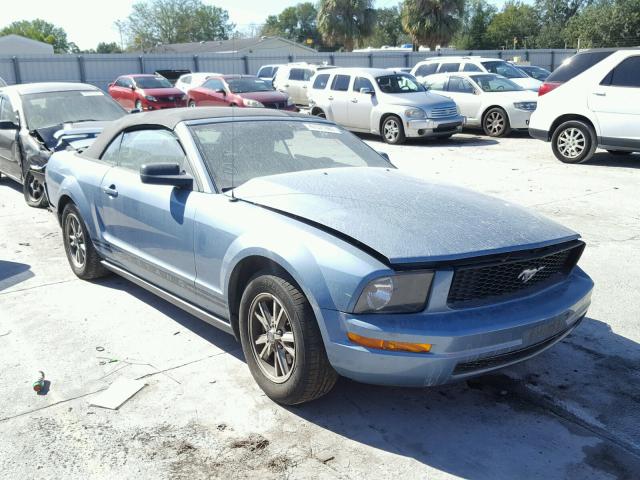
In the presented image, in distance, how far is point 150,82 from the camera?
23.1 m

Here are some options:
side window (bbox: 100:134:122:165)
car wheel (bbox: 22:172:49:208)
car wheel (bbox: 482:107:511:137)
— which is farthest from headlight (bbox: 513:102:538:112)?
side window (bbox: 100:134:122:165)

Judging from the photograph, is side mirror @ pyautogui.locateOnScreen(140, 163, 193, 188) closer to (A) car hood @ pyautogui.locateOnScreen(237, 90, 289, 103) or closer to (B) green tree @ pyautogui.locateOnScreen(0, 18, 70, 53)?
(A) car hood @ pyautogui.locateOnScreen(237, 90, 289, 103)

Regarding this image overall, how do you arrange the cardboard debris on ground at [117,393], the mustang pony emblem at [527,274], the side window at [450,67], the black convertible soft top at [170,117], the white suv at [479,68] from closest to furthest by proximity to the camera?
the mustang pony emblem at [527,274] → the cardboard debris on ground at [117,393] → the black convertible soft top at [170,117] → the white suv at [479,68] → the side window at [450,67]

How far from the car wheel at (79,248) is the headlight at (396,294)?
127 inches

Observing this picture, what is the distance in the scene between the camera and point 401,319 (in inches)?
119

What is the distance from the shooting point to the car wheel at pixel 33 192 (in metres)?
8.71

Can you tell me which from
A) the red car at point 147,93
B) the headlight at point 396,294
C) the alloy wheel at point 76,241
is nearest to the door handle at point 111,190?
the alloy wheel at point 76,241

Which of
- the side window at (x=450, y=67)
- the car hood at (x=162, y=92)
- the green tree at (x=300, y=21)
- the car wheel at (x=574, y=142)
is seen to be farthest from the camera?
the green tree at (x=300, y=21)

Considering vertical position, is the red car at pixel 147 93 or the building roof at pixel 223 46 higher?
the building roof at pixel 223 46

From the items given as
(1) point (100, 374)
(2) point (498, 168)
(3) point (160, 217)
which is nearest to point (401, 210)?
(3) point (160, 217)

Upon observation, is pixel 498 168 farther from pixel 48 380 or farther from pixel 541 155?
pixel 48 380

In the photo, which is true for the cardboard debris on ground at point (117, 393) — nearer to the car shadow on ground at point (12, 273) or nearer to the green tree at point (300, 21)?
the car shadow on ground at point (12, 273)

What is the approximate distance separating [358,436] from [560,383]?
4.43ft

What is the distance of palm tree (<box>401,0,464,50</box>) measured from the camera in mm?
40312
